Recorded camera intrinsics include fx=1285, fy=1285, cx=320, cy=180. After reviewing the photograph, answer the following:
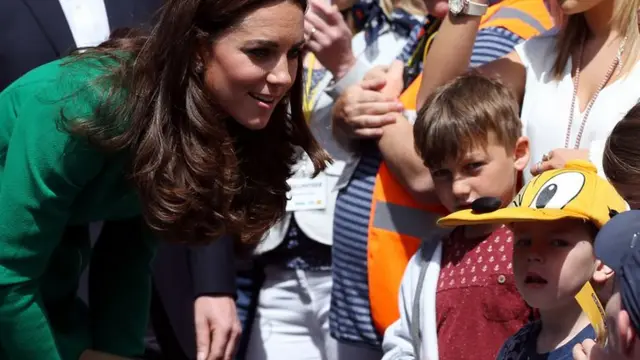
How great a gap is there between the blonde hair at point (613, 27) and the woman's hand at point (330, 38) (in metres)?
0.59

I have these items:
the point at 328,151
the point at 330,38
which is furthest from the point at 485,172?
the point at 328,151

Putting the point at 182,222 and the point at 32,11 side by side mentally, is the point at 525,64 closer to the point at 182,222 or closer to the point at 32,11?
the point at 182,222

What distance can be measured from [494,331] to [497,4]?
1093 millimetres

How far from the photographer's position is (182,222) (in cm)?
270

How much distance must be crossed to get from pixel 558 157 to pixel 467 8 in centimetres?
52

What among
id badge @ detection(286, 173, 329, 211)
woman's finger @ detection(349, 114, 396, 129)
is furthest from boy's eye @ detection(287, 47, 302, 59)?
id badge @ detection(286, 173, 329, 211)

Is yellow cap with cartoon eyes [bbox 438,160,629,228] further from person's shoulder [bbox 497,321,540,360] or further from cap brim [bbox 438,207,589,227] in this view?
person's shoulder [bbox 497,321,540,360]

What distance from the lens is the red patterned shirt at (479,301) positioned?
263 centimetres

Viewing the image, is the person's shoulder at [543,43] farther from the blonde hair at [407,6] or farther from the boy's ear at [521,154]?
the blonde hair at [407,6]

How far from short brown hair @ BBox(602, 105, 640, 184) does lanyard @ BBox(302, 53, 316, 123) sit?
1.31 meters

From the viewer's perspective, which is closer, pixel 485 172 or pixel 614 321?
pixel 614 321

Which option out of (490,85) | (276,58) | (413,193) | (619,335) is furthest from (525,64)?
(619,335)

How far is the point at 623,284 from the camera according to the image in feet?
5.44

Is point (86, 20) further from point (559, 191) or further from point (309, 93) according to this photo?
point (559, 191)
